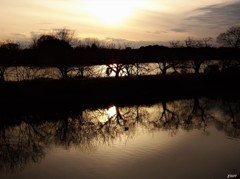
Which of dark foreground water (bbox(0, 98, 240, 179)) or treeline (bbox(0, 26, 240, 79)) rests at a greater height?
treeline (bbox(0, 26, 240, 79))

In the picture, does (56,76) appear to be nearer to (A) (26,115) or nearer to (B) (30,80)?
(B) (30,80)

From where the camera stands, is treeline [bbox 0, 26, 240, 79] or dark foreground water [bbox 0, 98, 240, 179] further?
treeline [bbox 0, 26, 240, 79]

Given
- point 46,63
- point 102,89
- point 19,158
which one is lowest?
point 19,158

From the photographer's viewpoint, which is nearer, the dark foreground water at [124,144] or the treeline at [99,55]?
the dark foreground water at [124,144]

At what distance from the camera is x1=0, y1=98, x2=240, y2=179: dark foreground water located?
15047 millimetres

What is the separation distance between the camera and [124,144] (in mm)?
19344

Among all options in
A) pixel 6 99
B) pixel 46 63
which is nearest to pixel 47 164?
pixel 6 99

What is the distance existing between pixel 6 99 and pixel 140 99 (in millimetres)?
14293

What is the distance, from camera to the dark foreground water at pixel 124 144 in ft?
49.4

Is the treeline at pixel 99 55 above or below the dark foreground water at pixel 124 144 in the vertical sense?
above

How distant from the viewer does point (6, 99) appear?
3266cm

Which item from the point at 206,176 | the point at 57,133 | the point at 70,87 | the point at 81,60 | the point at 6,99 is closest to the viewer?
the point at 206,176

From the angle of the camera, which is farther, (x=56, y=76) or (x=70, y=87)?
(x=56, y=76)

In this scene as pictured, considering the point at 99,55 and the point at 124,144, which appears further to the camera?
the point at 99,55
